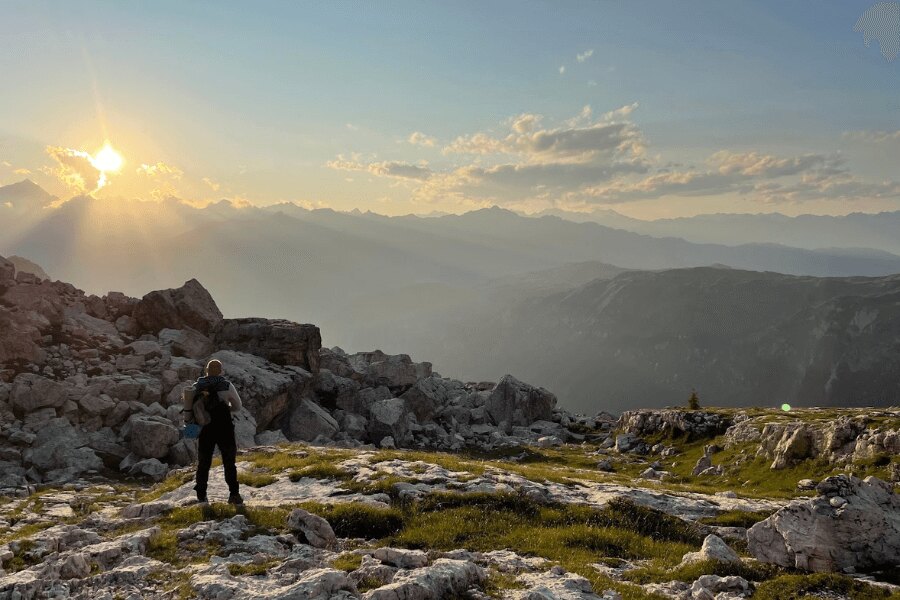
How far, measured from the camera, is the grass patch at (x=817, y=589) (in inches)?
444

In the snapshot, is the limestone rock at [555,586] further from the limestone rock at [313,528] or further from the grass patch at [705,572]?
the limestone rock at [313,528]

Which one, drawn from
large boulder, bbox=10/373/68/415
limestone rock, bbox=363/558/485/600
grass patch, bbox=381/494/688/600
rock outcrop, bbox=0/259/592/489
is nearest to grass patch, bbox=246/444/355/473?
rock outcrop, bbox=0/259/592/489

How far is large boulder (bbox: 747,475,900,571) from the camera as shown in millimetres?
13211

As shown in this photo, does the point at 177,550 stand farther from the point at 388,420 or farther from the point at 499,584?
the point at 388,420

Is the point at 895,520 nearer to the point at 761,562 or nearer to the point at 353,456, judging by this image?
the point at 761,562

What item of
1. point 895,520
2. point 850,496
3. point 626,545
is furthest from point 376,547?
point 895,520

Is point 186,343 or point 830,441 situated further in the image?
point 186,343

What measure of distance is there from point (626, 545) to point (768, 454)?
34606 mm

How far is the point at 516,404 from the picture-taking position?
84062 millimetres

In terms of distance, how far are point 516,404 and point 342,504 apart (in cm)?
6840

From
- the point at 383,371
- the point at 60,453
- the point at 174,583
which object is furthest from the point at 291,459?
the point at 383,371

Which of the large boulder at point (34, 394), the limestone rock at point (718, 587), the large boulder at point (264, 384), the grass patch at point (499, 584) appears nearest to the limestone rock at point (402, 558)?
the grass patch at point (499, 584)

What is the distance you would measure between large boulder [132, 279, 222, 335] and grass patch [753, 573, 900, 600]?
57367 millimetres

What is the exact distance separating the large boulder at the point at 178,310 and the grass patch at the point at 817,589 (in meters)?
57.4
